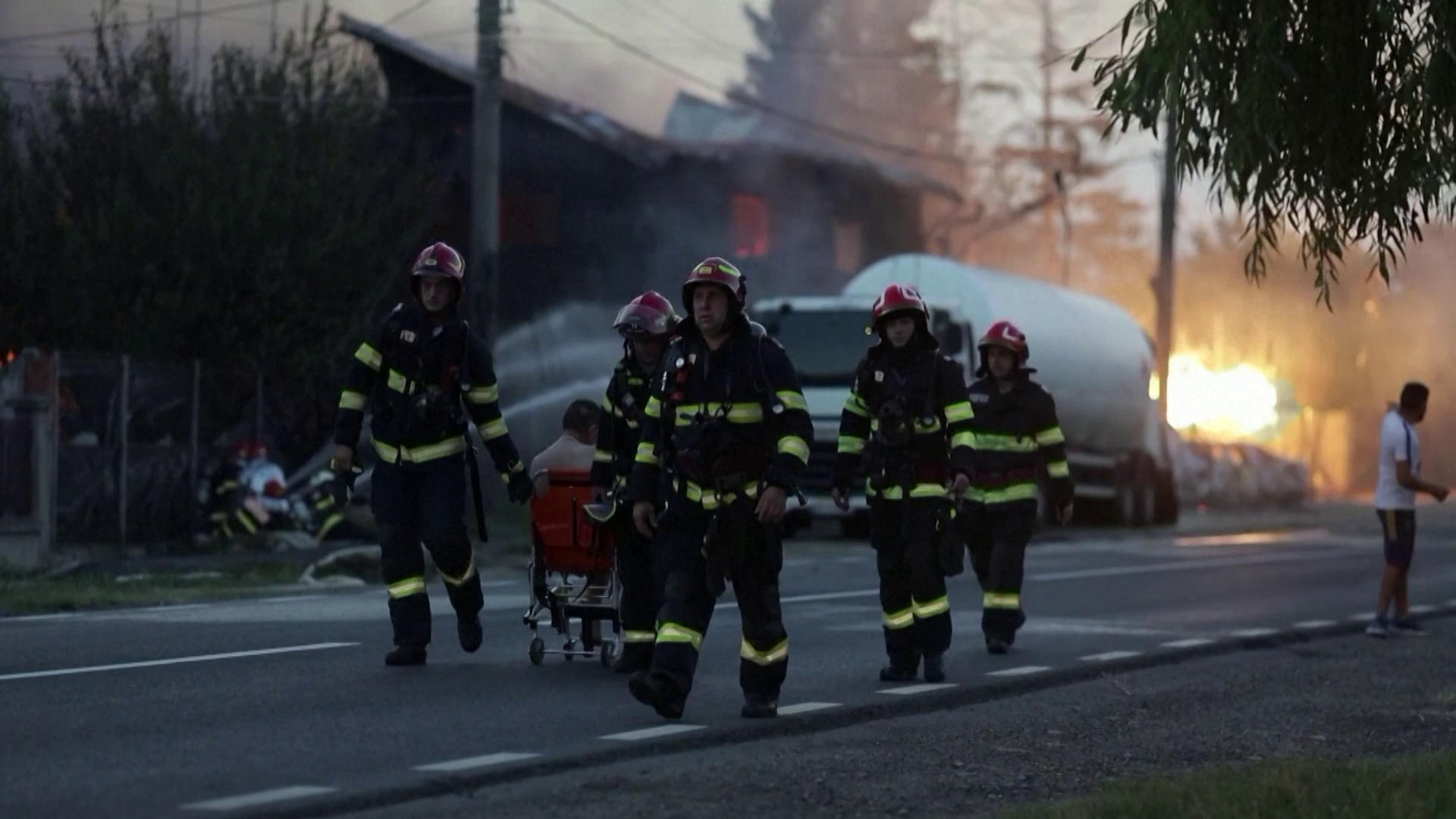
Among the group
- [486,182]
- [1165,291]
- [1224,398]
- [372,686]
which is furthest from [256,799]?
[1224,398]

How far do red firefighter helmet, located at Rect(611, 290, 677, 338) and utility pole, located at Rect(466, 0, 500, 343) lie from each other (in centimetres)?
1241

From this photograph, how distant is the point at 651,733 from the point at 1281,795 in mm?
2479

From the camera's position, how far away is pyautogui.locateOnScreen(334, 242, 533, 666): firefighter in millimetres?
10602

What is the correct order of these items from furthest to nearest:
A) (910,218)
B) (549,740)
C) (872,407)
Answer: (910,218), (872,407), (549,740)

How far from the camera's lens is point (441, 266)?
10523mm

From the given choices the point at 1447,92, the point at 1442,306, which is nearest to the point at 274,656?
the point at 1447,92

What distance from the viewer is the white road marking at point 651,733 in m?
8.67

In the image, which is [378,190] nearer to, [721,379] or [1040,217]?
[721,379]

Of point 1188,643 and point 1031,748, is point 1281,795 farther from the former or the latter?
point 1188,643

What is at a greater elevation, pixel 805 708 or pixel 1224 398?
pixel 1224 398

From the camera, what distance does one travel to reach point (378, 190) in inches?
1107

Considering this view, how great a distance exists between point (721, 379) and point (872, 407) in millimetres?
2005

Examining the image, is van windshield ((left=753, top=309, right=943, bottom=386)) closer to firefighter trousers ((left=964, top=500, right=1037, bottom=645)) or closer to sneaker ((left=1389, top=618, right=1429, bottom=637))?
sneaker ((left=1389, top=618, right=1429, bottom=637))

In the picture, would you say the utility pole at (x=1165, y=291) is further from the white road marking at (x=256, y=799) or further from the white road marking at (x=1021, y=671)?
the white road marking at (x=256, y=799)
